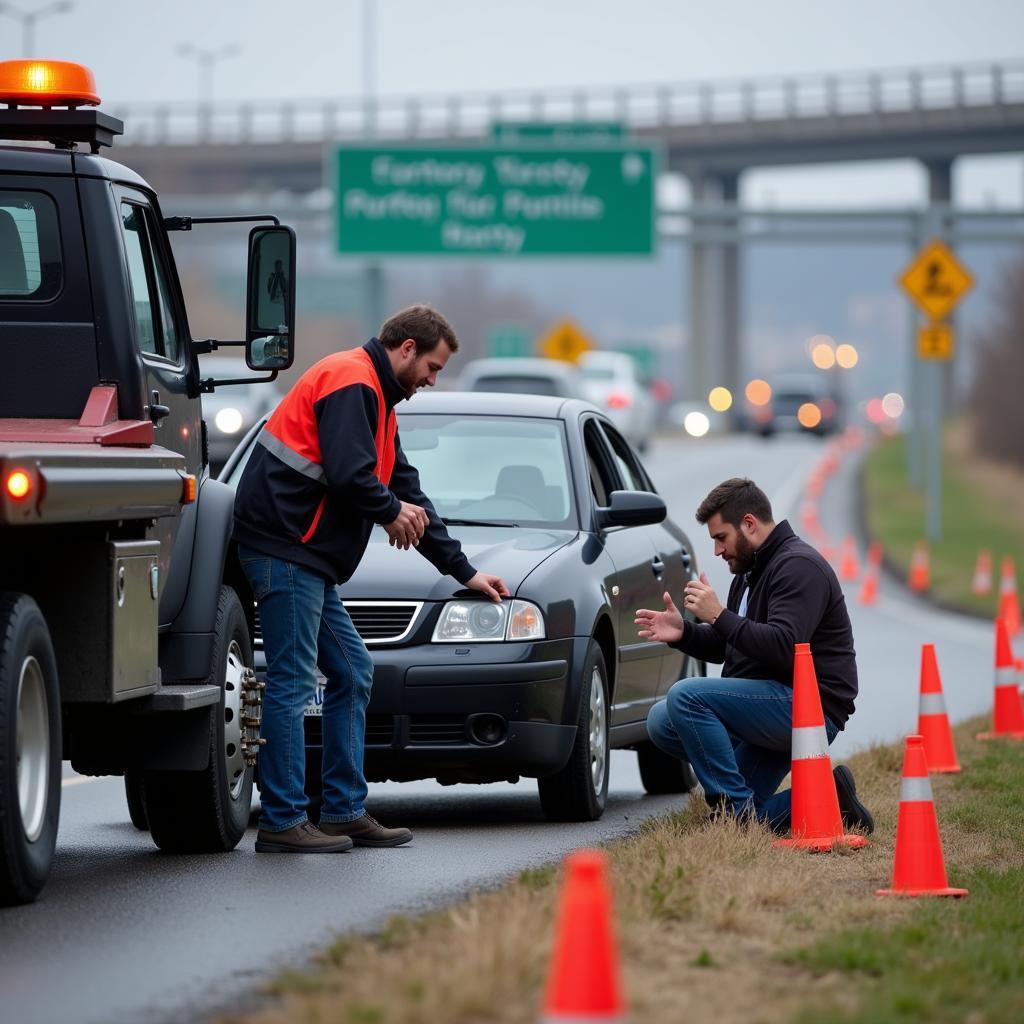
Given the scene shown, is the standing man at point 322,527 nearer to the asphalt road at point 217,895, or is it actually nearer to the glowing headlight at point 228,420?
the asphalt road at point 217,895

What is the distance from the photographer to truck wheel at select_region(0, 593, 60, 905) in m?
6.63

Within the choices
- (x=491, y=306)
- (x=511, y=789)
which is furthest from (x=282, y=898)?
(x=491, y=306)

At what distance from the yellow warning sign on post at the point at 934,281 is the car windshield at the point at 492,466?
66.5ft

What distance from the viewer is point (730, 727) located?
8891mm

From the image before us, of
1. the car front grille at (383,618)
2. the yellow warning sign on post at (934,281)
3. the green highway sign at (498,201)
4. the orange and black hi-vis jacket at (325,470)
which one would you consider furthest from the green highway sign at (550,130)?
the orange and black hi-vis jacket at (325,470)

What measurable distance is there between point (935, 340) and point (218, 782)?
76.1ft

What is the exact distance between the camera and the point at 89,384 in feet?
25.5

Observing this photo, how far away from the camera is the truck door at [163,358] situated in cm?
802

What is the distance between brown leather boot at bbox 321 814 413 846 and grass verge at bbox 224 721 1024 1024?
3.13ft

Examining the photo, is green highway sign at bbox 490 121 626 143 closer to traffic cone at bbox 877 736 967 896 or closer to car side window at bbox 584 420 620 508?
car side window at bbox 584 420 620 508

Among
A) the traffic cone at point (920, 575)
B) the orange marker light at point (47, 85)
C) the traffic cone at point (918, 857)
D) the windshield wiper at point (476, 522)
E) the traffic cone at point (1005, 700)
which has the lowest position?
the traffic cone at point (920, 575)

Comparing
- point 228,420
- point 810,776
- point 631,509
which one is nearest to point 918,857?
point 810,776

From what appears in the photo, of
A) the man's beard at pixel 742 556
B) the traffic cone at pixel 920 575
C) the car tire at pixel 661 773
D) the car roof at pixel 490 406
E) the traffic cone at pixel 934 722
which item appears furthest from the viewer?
Result: the traffic cone at pixel 920 575

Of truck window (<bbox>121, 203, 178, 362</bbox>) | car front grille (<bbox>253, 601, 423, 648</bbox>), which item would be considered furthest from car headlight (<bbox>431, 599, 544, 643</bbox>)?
truck window (<bbox>121, 203, 178, 362</bbox>)
